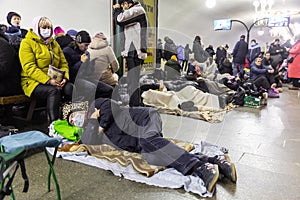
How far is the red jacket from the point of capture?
679 cm

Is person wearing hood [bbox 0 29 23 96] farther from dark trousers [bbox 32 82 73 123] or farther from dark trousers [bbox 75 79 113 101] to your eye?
dark trousers [bbox 75 79 113 101]

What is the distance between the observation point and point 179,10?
309 inches

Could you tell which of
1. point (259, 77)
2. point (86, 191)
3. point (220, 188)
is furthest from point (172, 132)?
point (259, 77)

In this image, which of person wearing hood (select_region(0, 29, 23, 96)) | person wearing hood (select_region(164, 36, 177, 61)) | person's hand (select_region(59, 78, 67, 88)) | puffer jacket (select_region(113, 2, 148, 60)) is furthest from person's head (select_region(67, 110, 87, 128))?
person wearing hood (select_region(164, 36, 177, 61))

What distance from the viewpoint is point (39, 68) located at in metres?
2.78

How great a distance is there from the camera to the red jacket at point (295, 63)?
679 cm

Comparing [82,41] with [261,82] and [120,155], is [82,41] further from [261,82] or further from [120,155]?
[261,82]

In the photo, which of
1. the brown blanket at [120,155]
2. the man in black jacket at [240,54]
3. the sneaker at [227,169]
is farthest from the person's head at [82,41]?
the man in black jacket at [240,54]

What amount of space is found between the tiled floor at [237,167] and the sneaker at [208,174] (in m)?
0.07

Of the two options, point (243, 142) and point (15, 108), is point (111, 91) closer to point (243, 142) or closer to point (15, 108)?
point (15, 108)

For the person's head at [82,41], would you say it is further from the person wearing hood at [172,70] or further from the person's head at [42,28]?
the person wearing hood at [172,70]

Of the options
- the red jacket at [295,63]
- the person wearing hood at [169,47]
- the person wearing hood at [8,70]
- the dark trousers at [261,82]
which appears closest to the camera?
the person wearing hood at [8,70]

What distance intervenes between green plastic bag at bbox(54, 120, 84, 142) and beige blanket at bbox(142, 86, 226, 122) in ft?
5.34

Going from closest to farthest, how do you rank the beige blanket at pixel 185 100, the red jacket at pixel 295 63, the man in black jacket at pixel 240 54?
1. the beige blanket at pixel 185 100
2. the red jacket at pixel 295 63
3. the man in black jacket at pixel 240 54
